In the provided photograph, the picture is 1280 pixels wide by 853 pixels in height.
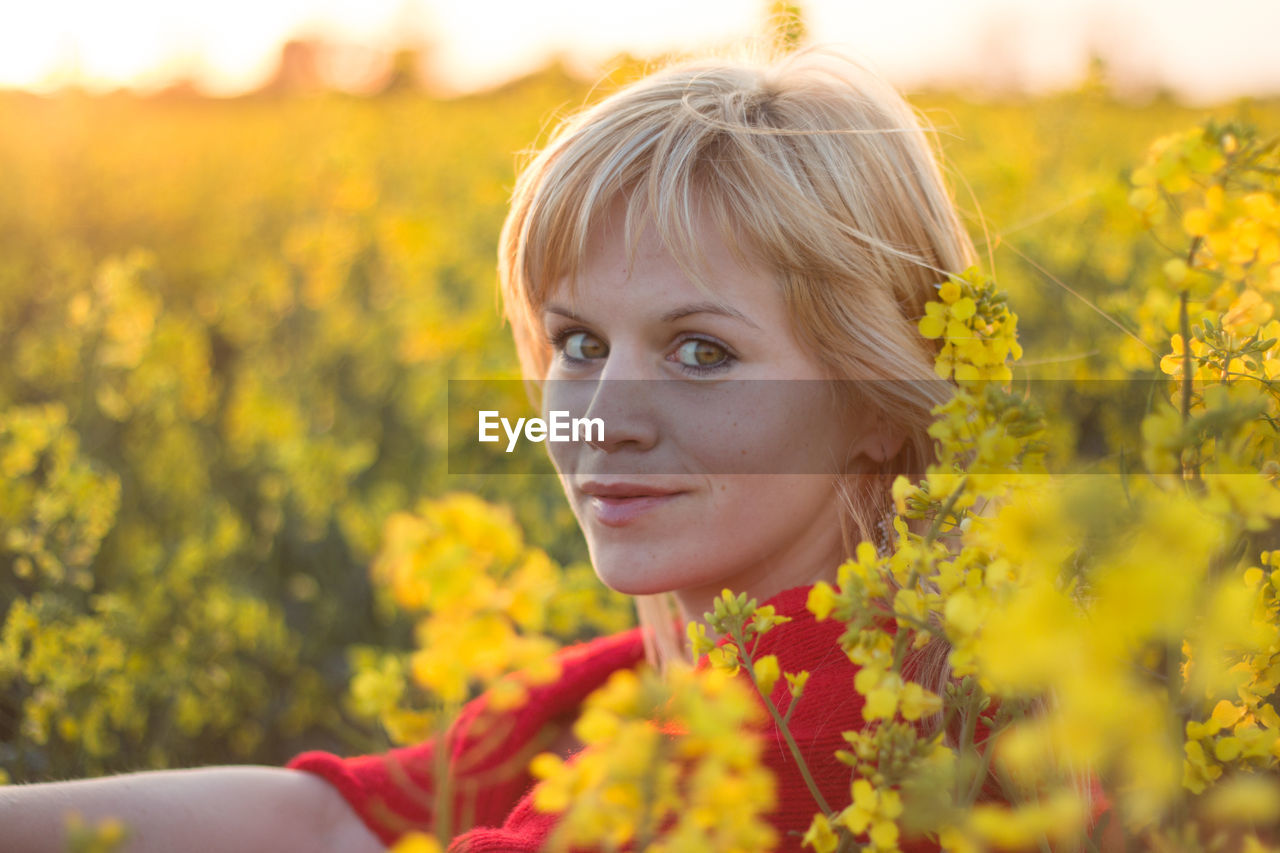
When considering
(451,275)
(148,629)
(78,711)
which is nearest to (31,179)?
(451,275)

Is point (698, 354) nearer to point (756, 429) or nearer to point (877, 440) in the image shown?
point (756, 429)

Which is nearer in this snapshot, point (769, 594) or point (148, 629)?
point (769, 594)

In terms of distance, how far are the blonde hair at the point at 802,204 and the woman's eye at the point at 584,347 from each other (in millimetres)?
86

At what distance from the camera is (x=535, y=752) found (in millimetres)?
1670

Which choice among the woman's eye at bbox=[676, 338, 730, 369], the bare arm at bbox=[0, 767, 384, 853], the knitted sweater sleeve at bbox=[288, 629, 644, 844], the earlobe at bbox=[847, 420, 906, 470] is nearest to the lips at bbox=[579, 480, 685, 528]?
the woman's eye at bbox=[676, 338, 730, 369]

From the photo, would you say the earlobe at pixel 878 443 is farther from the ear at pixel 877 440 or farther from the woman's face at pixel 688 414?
the woman's face at pixel 688 414

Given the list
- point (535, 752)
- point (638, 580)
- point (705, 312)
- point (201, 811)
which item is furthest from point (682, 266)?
point (201, 811)

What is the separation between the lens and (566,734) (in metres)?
1.70

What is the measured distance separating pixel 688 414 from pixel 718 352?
10 centimetres

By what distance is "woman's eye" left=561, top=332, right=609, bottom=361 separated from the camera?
1463 mm

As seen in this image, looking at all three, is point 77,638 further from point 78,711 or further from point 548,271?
point 548,271

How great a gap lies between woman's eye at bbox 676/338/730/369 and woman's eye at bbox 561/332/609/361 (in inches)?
5.8

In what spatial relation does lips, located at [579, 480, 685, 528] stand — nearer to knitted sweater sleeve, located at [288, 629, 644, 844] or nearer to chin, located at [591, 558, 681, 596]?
chin, located at [591, 558, 681, 596]

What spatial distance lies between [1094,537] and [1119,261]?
10.5 feet
